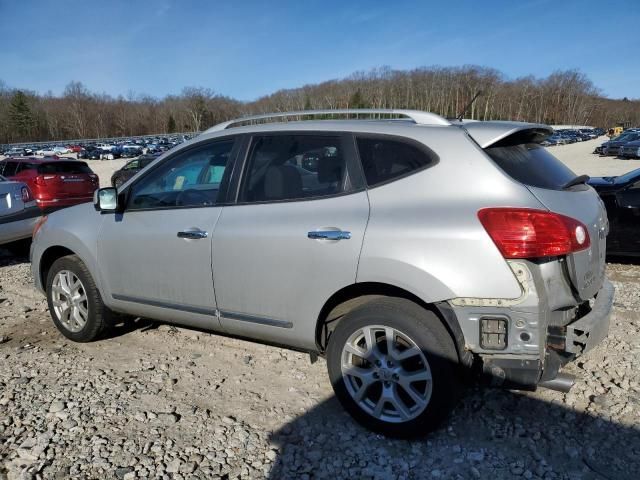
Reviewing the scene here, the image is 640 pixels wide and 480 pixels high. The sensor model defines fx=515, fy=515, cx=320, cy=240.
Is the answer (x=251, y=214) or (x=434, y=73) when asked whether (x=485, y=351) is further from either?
(x=434, y=73)

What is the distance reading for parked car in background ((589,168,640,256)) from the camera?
6.24 metres

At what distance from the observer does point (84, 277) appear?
4121 millimetres

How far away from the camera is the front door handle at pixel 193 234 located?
132 inches

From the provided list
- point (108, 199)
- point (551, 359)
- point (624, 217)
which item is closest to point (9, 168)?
point (108, 199)

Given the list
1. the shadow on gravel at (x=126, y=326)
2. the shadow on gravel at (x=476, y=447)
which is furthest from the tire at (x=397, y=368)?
the shadow on gravel at (x=126, y=326)

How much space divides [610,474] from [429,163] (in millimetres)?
1808

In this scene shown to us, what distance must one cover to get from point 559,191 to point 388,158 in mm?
922

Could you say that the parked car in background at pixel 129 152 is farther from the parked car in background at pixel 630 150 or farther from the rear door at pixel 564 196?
the rear door at pixel 564 196

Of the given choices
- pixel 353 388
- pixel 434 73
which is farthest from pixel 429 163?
pixel 434 73

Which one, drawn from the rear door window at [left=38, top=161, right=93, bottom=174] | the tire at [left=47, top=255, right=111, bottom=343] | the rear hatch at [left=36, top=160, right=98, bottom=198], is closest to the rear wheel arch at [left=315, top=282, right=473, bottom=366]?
the tire at [left=47, top=255, right=111, bottom=343]

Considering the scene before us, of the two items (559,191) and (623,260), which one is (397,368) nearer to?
(559,191)

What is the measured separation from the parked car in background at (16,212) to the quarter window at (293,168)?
5.21 m

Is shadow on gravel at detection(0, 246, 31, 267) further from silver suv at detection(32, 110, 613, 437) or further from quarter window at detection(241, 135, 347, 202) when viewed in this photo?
quarter window at detection(241, 135, 347, 202)

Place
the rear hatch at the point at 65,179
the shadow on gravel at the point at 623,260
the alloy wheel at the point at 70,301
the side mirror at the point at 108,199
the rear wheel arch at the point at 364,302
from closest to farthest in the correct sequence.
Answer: the rear wheel arch at the point at 364,302, the side mirror at the point at 108,199, the alloy wheel at the point at 70,301, the shadow on gravel at the point at 623,260, the rear hatch at the point at 65,179
